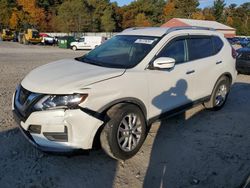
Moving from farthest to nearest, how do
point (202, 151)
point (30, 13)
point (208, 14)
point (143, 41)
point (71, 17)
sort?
point (208, 14) → point (30, 13) → point (71, 17) → point (143, 41) → point (202, 151)

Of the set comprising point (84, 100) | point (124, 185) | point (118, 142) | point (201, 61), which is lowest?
point (124, 185)

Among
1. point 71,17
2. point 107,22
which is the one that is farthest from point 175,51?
point 107,22

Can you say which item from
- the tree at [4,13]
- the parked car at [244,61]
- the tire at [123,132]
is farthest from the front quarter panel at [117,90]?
the tree at [4,13]

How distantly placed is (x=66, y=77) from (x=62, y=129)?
730 millimetres

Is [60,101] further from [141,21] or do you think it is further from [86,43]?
[141,21]

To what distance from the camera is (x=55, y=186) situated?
345cm

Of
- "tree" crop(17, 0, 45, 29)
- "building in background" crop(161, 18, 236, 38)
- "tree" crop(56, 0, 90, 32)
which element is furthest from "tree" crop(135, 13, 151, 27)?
"tree" crop(17, 0, 45, 29)

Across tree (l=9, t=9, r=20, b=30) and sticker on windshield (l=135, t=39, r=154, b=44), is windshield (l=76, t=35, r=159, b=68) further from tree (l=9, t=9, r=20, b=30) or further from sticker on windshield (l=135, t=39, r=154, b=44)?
tree (l=9, t=9, r=20, b=30)

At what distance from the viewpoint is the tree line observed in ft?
219

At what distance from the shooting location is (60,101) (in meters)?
3.59

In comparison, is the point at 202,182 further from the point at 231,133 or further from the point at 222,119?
the point at 222,119

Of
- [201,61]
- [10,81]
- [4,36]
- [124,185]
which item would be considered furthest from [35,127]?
[4,36]

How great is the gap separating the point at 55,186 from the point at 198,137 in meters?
→ 2.51

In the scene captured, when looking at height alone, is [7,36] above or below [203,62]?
below
